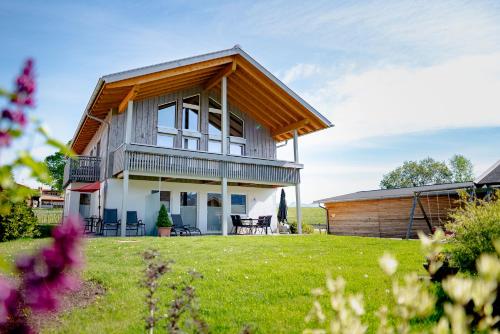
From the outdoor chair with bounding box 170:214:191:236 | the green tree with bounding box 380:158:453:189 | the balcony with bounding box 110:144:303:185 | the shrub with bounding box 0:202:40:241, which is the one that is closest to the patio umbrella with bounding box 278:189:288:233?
the balcony with bounding box 110:144:303:185

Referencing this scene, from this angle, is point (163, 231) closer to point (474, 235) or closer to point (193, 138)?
point (193, 138)

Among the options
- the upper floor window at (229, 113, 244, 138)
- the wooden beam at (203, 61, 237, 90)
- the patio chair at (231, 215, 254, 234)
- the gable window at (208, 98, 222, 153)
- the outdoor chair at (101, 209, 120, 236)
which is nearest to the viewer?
the outdoor chair at (101, 209, 120, 236)

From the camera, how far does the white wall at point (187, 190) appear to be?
14.2m

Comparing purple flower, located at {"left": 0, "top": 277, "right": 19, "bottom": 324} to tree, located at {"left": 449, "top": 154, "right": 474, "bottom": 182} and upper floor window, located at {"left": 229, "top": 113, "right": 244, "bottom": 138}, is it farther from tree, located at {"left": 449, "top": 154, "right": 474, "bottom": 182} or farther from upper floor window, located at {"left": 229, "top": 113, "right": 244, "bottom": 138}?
tree, located at {"left": 449, "top": 154, "right": 474, "bottom": 182}

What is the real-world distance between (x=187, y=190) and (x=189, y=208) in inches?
32.5

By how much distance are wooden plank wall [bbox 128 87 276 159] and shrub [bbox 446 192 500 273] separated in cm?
1248

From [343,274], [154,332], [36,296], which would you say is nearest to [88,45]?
[154,332]

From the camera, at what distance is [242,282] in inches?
193

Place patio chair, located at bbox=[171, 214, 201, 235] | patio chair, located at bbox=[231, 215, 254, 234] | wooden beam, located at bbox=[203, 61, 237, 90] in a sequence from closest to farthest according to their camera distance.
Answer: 1. patio chair, located at bbox=[171, 214, 201, 235]
2. wooden beam, located at bbox=[203, 61, 237, 90]
3. patio chair, located at bbox=[231, 215, 254, 234]

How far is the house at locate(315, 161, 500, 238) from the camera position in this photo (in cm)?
1644

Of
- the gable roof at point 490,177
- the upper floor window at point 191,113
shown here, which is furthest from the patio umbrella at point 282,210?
the gable roof at point 490,177

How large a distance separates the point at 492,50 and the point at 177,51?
10.7 m

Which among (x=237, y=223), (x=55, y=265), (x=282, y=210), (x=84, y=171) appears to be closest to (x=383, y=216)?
(x=282, y=210)

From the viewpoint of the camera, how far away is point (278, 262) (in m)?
6.41
